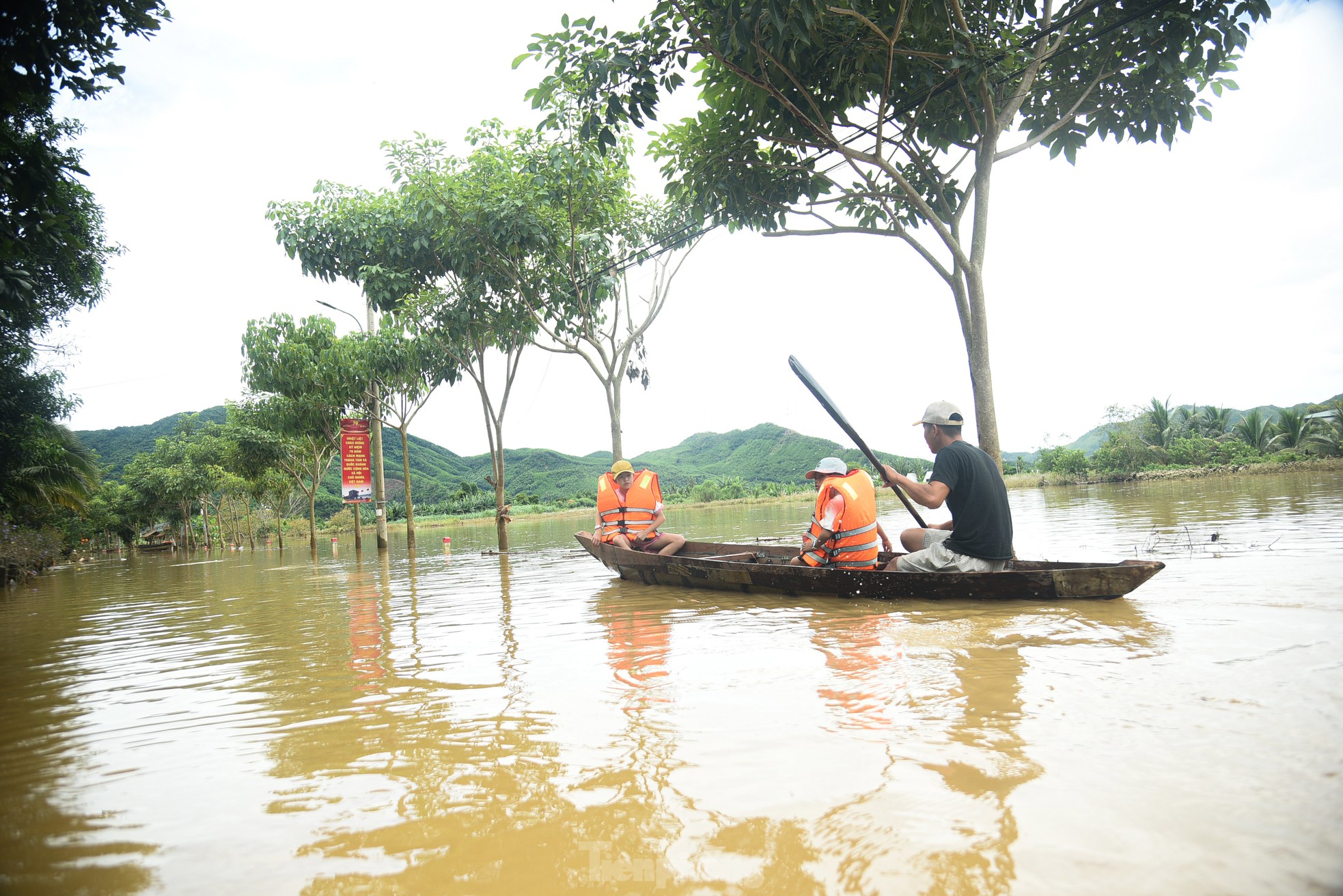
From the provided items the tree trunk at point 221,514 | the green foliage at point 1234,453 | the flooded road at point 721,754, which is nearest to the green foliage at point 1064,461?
the green foliage at point 1234,453

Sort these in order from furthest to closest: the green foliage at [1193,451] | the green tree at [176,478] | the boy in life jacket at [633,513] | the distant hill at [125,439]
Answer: the distant hill at [125,439] → the green tree at [176,478] → the green foliage at [1193,451] → the boy in life jacket at [633,513]

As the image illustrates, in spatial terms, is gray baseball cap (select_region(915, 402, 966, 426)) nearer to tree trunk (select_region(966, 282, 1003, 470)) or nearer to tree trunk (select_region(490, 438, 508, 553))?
tree trunk (select_region(966, 282, 1003, 470))

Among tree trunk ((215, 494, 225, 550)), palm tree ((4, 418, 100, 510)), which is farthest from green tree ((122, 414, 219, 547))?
palm tree ((4, 418, 100, 510))

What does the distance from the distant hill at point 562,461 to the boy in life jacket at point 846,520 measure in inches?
2289

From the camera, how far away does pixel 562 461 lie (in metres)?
112

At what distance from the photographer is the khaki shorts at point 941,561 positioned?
672 centimetres

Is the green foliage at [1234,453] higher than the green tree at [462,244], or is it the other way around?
A: the green tree at [462,244]

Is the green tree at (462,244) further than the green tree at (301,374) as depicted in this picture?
No

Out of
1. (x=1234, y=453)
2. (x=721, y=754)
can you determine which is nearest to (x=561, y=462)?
Answer: (x=1234, y=453)

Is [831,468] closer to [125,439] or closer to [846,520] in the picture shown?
[846,520]

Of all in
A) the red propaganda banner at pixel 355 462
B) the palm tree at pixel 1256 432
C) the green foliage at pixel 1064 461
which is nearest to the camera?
the red propaganda banner at pixel 355 462

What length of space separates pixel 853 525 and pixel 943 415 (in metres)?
1.55

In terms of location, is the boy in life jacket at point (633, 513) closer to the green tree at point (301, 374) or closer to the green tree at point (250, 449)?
the green tree at point (301, 374)

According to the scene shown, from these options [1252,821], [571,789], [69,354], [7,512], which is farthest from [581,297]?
[7,512]
